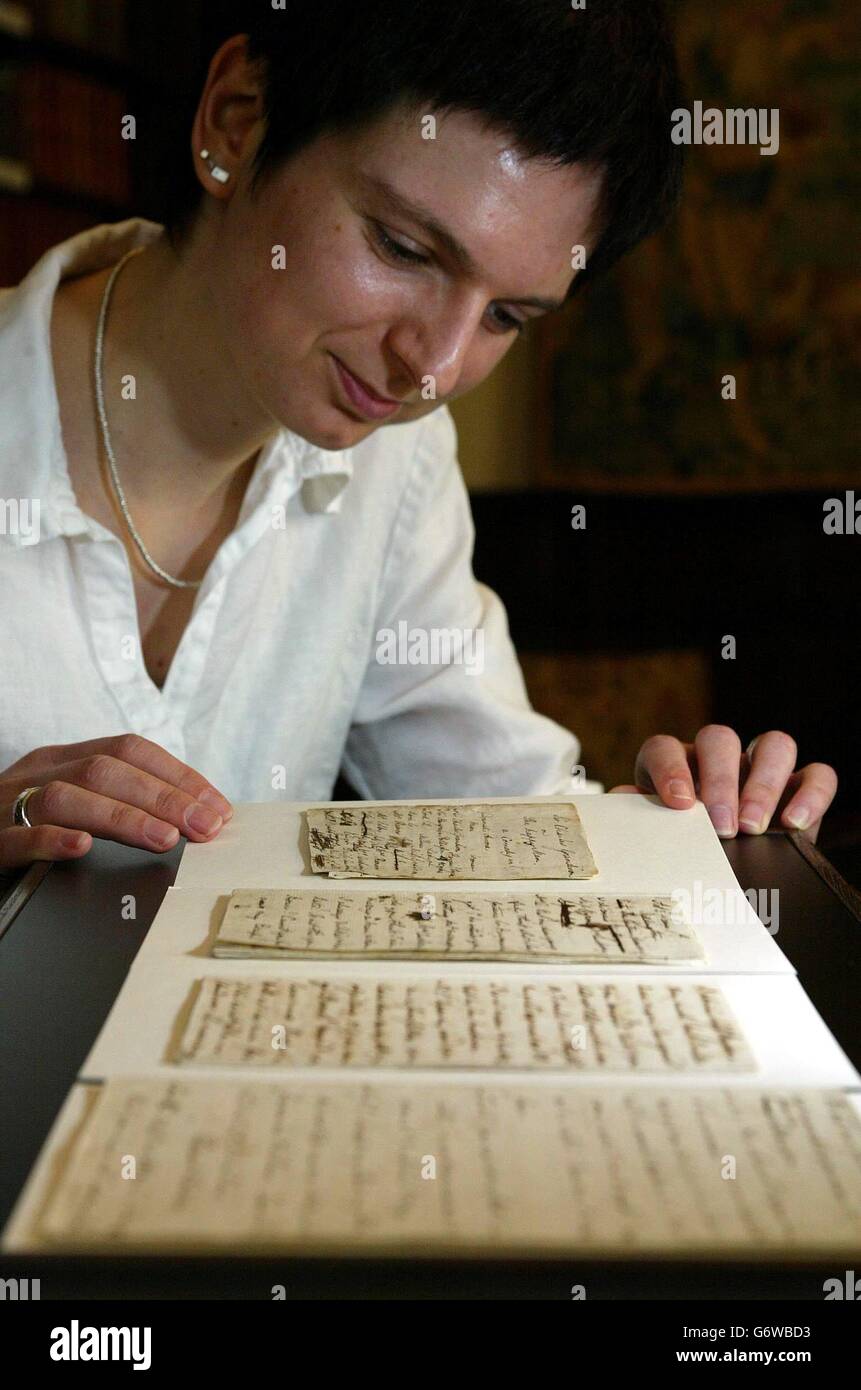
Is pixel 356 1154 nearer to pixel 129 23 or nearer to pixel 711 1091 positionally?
pixel 711 1091

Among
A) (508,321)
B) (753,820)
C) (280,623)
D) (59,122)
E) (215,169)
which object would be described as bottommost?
(753,820)

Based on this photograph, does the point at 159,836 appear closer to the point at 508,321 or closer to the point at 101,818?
the point at 101,818

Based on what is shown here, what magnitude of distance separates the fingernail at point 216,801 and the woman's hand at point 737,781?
34cm

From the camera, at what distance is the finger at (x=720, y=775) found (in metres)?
1.10

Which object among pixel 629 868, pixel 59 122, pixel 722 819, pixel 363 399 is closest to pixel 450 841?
pixel 629 868

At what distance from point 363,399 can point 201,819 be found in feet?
1.45

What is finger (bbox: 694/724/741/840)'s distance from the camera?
110 centimetres

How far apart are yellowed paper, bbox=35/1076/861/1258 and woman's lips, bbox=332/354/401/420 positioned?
28.9 inches

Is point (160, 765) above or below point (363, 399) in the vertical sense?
below

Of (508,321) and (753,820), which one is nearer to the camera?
(753,820)

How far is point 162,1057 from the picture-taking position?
2.21ft

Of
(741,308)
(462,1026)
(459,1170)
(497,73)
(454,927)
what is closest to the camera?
(459,1170)

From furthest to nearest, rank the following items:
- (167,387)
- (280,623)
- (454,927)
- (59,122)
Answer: (59,122) < (280,623) < (167,387) < (454,927)

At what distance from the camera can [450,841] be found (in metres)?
1.00
